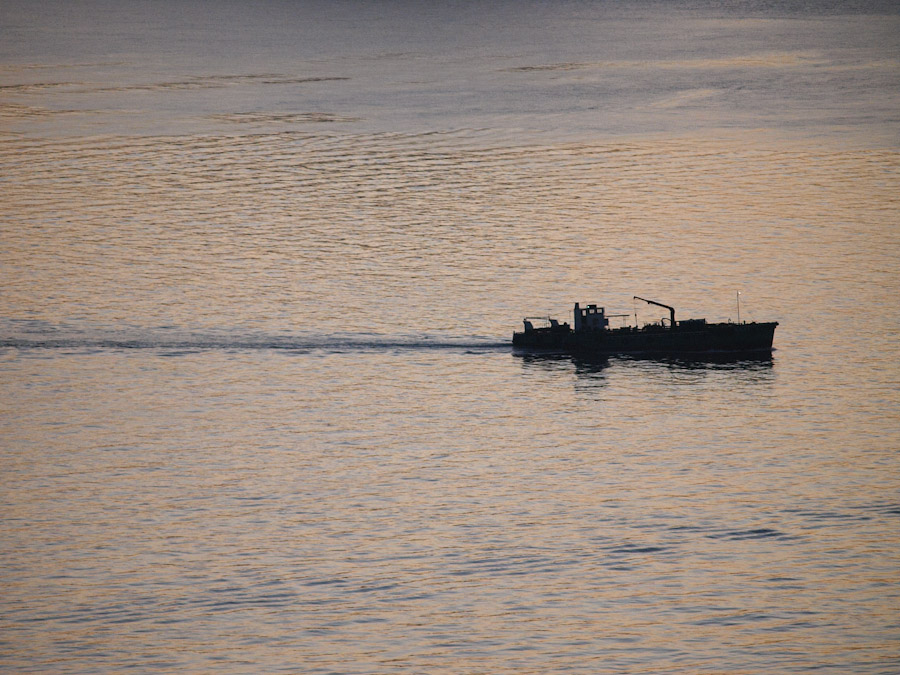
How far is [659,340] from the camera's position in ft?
392

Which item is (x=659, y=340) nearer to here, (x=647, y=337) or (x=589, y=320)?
(x=647, y=337)

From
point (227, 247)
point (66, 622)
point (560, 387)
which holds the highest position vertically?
point (227, 247)

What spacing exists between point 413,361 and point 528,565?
146ft

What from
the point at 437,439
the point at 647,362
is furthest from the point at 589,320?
the point at 437,439

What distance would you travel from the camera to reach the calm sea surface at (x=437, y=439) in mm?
66562

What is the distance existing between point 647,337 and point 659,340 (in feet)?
3.82

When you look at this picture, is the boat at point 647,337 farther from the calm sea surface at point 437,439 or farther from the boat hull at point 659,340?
the calm sea surface at point 437,439

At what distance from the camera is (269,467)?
89.9m

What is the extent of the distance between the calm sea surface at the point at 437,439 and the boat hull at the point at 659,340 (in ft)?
7.23

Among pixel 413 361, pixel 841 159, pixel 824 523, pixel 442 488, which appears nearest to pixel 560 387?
pixel 413 361

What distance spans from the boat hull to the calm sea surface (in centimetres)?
220

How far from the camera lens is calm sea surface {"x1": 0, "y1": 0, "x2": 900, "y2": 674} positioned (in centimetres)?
6656

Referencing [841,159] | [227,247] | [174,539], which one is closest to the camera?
[174,539]

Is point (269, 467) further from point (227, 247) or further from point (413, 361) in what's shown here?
point (227, 247)
